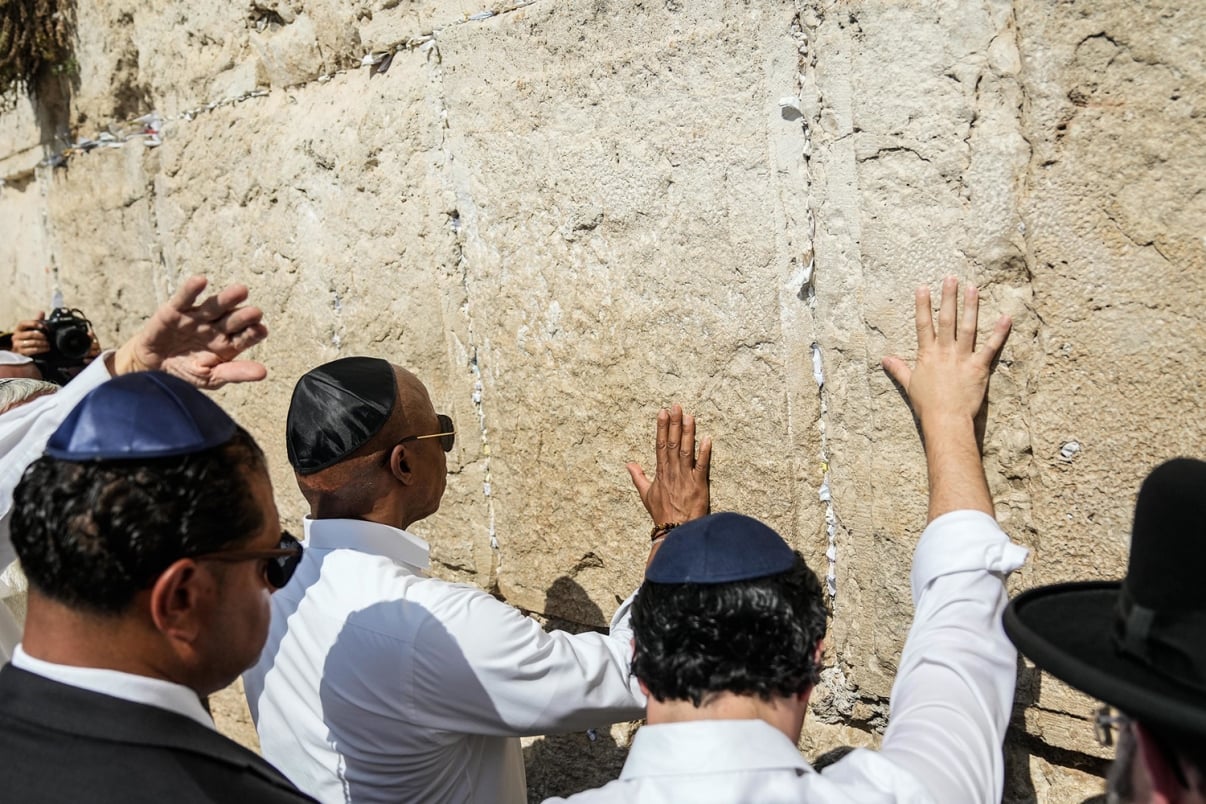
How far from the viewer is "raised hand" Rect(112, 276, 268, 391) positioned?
2.00m

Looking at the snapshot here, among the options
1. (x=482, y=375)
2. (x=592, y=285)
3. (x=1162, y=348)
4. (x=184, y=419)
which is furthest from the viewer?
(x=482, y=375)

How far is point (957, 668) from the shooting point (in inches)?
58.5

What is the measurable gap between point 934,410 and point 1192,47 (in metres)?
0.71

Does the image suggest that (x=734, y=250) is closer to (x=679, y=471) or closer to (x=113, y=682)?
(x=679, y=471)

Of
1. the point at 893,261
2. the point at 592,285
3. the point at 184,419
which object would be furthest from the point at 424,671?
the point at 893,261

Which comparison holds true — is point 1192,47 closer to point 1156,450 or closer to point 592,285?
point 1156,450

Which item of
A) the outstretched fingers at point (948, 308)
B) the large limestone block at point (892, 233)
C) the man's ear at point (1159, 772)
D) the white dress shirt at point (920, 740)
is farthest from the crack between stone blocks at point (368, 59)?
the man's ear at point (1159, 772)

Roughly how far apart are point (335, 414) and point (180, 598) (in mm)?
803

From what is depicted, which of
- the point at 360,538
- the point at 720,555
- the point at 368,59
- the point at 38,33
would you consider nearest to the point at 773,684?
the point at 720,555

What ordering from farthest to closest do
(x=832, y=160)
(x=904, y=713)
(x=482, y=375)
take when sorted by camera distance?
(x=482, y=375), (x=832, y=160), (x=904, y=713)

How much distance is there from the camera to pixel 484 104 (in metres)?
2.49

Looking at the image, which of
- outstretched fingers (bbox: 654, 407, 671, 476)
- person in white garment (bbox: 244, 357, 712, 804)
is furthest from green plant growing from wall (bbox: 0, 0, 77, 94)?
outstretched fingers (bbox: 654, 407, 671, 476)

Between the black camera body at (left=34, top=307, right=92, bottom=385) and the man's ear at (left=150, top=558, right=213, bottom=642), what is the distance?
2.63 metres

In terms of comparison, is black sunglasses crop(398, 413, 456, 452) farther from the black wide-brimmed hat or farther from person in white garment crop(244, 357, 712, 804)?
the black wide-brimmed hat
